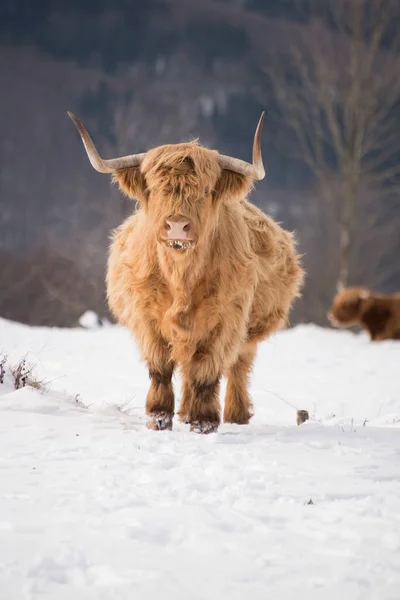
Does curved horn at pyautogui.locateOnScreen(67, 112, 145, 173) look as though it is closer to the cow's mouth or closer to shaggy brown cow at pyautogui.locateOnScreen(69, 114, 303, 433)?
shaggy brown cow at pyautogui.locateOnScreen(69, 114, 303, 433)

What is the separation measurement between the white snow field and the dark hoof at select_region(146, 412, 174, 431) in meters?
0.09

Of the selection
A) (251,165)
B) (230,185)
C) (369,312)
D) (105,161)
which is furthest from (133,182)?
(369,312)

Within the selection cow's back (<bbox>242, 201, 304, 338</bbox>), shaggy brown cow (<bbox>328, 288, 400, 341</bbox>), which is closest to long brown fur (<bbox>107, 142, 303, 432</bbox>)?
cow's back (<bbox>242, 201, 304, 338</bbox>)

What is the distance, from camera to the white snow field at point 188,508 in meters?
2.07

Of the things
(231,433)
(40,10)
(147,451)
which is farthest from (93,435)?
(40,10)

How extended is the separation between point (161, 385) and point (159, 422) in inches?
11.6

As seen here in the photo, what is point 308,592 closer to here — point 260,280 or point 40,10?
point 260,280

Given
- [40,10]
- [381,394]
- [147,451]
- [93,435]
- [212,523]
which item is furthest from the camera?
[40,10]

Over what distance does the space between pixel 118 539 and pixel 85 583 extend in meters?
0.30

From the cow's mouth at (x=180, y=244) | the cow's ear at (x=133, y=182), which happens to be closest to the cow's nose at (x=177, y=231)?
the cow's mouth at (x=180, y=244)

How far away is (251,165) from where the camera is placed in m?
A: 4.32

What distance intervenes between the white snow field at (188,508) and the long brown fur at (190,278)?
0.38 metres

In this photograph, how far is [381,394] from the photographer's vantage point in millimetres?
7602

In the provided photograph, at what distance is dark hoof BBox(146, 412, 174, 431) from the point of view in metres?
4.32
